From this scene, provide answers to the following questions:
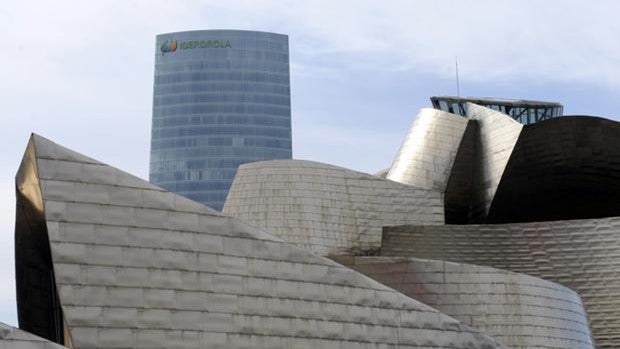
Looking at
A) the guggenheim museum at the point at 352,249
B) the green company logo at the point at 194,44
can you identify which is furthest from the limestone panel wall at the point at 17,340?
the green company logo at the point at 194,44

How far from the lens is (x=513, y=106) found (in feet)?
150

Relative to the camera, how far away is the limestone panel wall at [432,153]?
35906mm

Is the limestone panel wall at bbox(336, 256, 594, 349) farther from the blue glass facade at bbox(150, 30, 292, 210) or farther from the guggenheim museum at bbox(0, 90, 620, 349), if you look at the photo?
the blue glass facade at bbox(150, 30, 292, 210)

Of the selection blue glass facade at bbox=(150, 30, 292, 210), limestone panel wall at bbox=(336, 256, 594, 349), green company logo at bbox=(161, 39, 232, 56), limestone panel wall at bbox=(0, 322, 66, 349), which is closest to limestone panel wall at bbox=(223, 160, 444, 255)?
limestone panel wall at bbox=(336, 256, 594, 349)

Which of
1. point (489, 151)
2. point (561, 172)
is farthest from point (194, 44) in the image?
point (561, 172)

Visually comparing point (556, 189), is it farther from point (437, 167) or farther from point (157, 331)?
point (157, 331)

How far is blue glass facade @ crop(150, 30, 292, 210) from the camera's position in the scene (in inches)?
5025

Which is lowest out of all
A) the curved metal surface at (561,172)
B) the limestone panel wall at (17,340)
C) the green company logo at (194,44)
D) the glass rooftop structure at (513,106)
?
the limestone panel wall at (17,340)

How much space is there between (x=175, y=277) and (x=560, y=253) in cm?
1850

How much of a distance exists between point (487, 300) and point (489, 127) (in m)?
10.8

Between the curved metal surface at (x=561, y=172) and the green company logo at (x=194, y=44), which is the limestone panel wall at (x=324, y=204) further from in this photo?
the green company logo at (x=194, y=44)

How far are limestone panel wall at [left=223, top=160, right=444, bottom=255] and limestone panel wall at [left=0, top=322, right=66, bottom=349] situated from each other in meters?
19.0

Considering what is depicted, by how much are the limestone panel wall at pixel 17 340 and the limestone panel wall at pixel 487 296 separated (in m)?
12.6

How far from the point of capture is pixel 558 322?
90.1 feet
